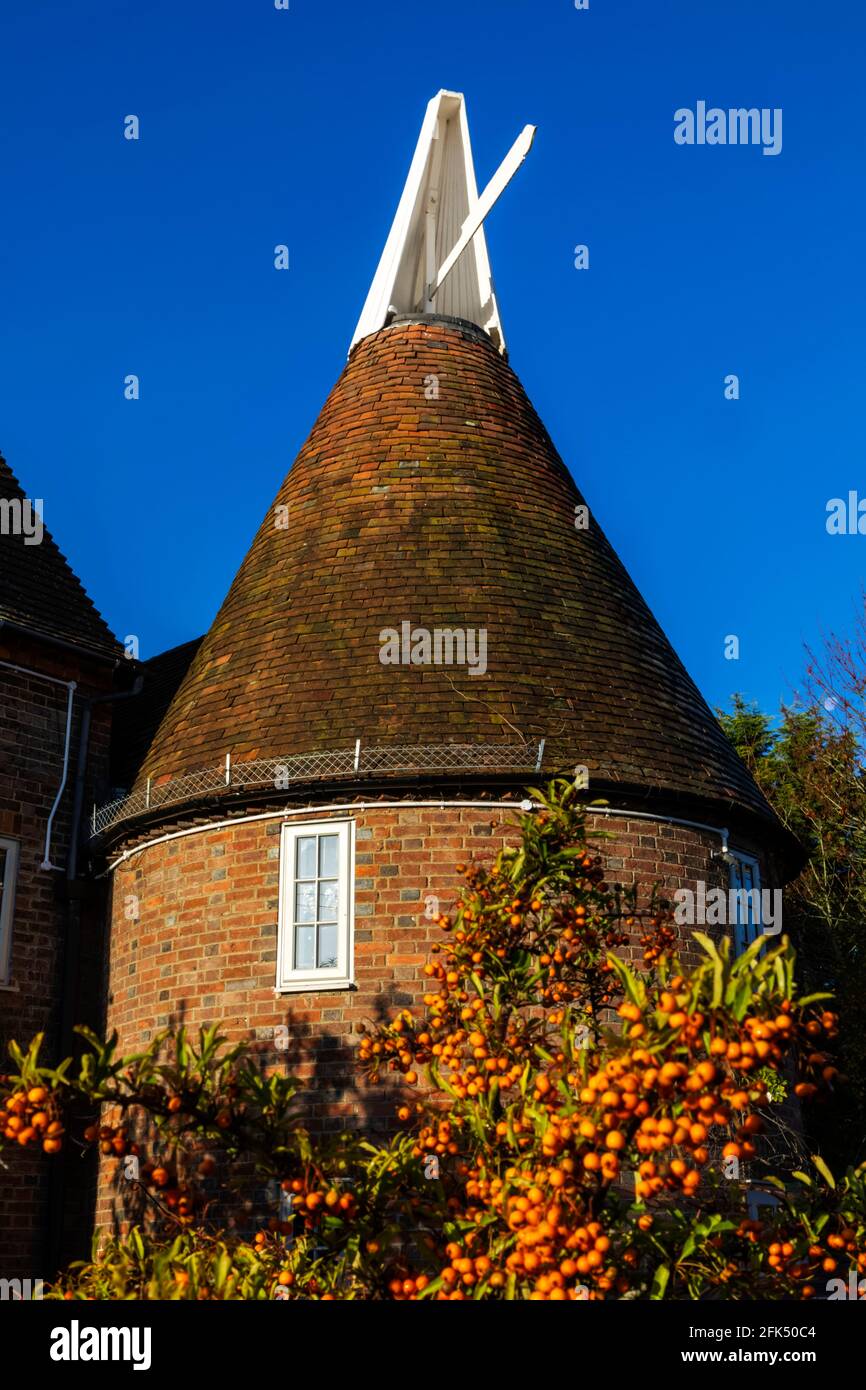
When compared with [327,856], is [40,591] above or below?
above

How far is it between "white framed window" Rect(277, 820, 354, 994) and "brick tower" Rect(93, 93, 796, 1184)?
0.02 m

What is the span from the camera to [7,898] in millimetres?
13133

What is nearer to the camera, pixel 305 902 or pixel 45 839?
pixel 305 902

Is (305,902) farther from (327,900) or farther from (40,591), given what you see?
(40,591)

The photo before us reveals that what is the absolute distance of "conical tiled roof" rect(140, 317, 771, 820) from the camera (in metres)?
12.3

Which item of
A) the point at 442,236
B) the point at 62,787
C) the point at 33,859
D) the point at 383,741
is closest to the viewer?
the point at 383,741

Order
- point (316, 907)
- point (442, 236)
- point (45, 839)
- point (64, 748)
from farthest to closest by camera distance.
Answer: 1. point (442, 236)
2. point (64, 748)
3. point (45, 839)
4. point (316, 907)

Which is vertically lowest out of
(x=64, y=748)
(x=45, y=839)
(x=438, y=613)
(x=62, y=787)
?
(x=45, y=839)

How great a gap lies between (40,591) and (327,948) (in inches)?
212

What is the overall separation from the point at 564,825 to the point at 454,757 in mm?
4262

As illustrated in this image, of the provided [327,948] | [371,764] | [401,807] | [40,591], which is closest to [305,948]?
[327,948]

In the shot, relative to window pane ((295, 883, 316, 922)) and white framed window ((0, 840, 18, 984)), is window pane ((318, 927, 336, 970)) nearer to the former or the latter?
window pane ((295, 883, 316, 922))

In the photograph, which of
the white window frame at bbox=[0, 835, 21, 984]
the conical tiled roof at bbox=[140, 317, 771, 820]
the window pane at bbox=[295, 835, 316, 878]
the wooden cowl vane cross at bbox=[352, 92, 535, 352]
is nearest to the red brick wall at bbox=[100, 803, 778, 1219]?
the window pane at bbox=[295, 835, 316, 878]
